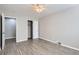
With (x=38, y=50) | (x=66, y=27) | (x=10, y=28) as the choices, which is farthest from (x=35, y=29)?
(x=38, y=50)

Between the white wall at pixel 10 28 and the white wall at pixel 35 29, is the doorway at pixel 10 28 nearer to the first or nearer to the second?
the white wall at pixel 10 28

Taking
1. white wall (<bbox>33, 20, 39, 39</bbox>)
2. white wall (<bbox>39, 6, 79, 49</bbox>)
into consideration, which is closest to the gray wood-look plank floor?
white wall (<bbox>39, 6, 79, 49</bbox>)

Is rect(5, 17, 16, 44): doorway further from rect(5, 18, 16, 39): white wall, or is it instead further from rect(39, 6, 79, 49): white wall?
rect(39, 6, 79, 49): white wall

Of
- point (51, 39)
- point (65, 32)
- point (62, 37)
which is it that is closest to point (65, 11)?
point (65, 32)

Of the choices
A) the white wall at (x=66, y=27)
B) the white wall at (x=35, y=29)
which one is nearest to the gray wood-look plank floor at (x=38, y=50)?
the white wall at (x=66, y=27)

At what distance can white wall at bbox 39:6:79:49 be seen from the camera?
13.7ft

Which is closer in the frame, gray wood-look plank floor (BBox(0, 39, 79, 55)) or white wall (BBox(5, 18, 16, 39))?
gray wood-look plank floor (BBox(0, 39, 79, 55))

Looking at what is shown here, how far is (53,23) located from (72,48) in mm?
2184

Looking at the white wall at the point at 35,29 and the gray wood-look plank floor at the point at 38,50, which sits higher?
the white wall at the point at 35,29

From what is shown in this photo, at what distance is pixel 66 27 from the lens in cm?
473

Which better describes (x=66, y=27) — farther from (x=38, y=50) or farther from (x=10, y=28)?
(x=10, y=28)

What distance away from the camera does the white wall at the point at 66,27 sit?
4172 millimetres
